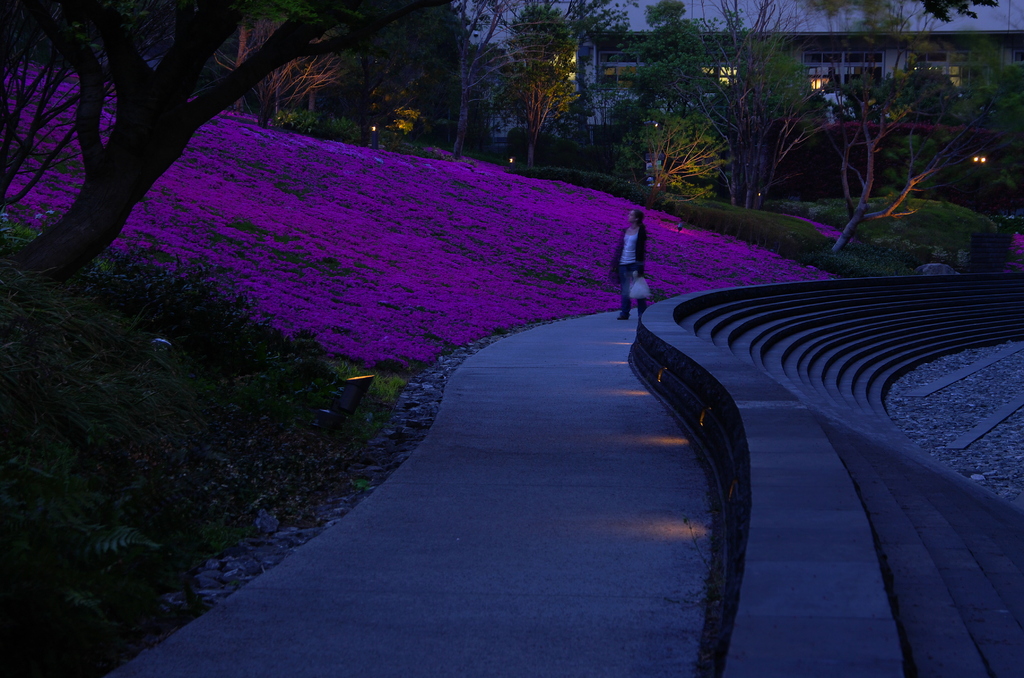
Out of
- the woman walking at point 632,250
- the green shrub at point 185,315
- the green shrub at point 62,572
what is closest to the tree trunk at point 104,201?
the green shrub at point 185,315

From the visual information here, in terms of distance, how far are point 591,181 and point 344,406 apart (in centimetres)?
3104

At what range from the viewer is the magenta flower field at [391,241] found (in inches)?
566

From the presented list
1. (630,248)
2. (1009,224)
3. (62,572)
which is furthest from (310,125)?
(62,572)

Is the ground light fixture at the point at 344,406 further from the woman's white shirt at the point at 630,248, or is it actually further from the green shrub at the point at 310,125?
the green shrub at the point at 310,125

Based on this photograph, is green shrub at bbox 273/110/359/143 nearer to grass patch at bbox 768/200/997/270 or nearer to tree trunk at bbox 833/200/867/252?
tree trunk at bbox 833/200/867/252

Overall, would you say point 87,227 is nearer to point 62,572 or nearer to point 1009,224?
point 62,572

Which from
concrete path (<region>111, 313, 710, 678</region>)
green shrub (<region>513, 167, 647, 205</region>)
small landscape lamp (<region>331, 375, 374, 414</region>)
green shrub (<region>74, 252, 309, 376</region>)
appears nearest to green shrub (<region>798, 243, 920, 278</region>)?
green shrub (<region>513, 167, 647, 205</region>)

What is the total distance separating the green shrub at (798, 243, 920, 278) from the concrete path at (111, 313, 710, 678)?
24.9 m

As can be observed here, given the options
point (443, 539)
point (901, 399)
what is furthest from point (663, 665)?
point (901, 399)

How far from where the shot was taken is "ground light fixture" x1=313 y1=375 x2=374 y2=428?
7395 mm

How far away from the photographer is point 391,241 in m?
21.4

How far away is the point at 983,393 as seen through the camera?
17.2 metres

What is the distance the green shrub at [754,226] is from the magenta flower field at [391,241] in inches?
50.6

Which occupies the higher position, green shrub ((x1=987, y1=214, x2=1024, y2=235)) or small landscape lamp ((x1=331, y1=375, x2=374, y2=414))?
green shrub ((x1=987, y1=214, x2=1024, y2=235))
